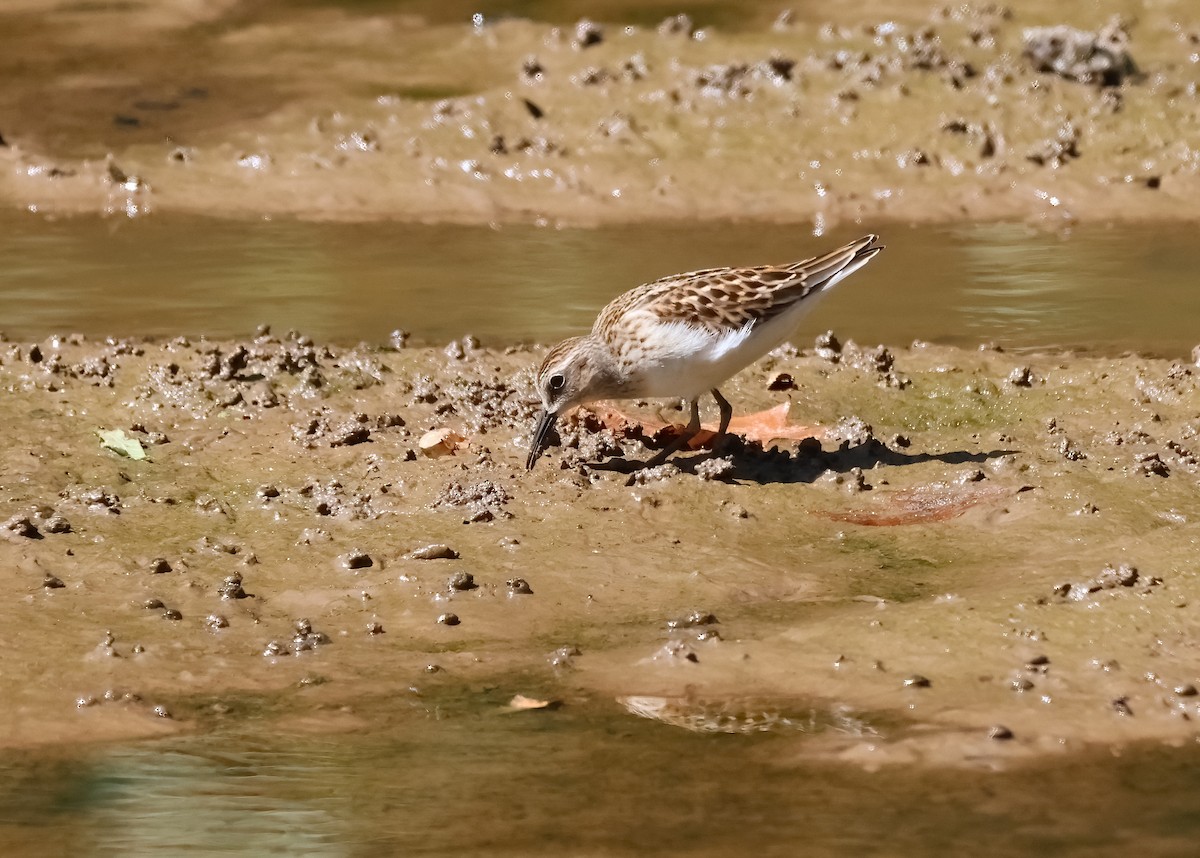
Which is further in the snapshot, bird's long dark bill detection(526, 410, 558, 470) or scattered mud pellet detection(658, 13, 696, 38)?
scattered mud pellet detection(658, 13, 696, 38)

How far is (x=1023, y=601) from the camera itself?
6.17m

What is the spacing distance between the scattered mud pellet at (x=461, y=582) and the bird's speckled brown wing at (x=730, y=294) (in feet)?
5.59

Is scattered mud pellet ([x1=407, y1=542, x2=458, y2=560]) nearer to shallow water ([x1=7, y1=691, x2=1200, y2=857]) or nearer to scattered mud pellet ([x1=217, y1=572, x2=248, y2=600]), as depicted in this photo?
scattered mud pellet ([x1=217, y1=572, x2=248, y2=600])

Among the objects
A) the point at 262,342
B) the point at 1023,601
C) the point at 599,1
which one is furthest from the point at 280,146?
the point at 1023,601

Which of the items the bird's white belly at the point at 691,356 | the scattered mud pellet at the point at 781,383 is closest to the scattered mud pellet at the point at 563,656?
the bird's white belly at the point at 691,356

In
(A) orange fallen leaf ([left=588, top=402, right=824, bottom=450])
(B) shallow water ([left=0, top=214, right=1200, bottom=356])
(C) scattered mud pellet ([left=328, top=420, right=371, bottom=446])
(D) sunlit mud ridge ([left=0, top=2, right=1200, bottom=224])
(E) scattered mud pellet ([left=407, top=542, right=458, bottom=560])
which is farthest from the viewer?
(D) sunlit mud ridge ([left=0, top=2, right=1200, bottom=224])

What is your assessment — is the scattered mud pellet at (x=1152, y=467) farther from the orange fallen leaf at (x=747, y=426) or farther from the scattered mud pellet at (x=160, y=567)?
the scattered mud pellet at (x=160, y=567)

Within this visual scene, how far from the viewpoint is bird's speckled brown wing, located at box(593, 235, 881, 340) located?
25.4 feet

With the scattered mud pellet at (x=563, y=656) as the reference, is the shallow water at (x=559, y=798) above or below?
below

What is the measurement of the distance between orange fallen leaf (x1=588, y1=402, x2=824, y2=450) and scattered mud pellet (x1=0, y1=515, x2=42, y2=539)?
280 centimetres

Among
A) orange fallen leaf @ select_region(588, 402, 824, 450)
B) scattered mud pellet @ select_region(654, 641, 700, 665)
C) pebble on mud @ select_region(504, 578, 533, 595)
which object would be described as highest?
orange fallen leaf @ select_region(588, 402, 824, 450)

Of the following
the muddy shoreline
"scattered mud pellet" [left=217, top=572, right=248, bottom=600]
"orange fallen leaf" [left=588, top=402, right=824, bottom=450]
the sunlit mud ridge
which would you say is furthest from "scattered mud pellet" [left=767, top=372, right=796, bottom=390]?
the sunlit mud ridge

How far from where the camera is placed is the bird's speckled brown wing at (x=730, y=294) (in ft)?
25.4

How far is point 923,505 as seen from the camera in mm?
7473
